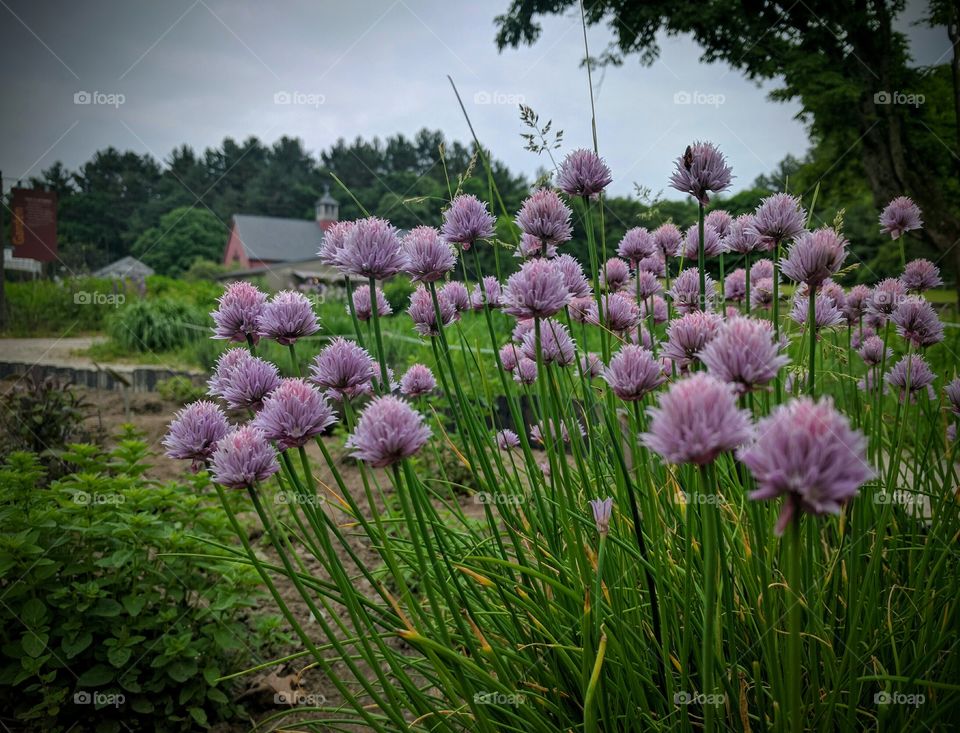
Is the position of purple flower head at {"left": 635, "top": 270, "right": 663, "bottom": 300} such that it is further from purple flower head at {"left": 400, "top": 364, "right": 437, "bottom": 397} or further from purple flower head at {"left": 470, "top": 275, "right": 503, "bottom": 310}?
purple flower head at {"left": 400, "top": 364, "right": 437, "bottom": 397}

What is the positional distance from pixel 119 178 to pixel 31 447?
57710 millimetres

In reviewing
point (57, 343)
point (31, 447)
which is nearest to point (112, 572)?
point (31, 447)

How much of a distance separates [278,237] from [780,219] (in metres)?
46.3

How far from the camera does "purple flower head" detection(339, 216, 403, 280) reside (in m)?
1.12

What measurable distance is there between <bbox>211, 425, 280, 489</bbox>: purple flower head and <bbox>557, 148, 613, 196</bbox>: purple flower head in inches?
37.9

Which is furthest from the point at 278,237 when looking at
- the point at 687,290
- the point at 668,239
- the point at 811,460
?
the point at 811,460

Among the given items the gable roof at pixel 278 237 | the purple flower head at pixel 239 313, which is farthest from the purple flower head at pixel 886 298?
the gable roof at pixel 278 237

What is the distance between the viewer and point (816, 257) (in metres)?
1.17

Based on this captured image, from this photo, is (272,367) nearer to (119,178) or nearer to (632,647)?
(632,647)

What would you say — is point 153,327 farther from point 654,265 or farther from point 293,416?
point 293,416

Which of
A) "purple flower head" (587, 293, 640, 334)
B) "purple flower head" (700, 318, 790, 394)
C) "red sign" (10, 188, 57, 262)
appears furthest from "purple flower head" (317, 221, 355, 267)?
"red sign" (10, 188, 57, 262)

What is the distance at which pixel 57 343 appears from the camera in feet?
34.3

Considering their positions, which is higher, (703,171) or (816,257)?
(703,171)

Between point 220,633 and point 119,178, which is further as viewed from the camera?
point 119,178
